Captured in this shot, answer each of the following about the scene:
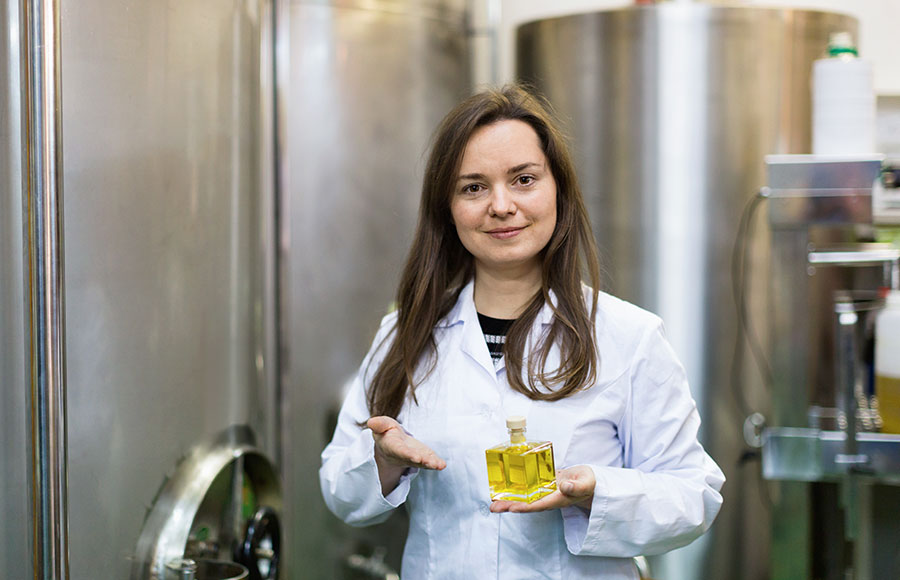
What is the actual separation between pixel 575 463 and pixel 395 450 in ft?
0.85

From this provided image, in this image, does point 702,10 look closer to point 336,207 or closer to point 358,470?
point 336,207

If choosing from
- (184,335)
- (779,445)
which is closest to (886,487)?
(779,445)

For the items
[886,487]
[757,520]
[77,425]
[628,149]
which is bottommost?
[757,520]

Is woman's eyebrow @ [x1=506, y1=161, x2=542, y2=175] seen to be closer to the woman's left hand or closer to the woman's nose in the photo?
the woman's nose

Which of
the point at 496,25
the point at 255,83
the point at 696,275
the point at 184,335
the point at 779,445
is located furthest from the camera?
the point at 496,25

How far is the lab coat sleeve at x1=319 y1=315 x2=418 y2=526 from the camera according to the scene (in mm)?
1420

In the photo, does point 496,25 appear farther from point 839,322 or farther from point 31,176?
point 31,176

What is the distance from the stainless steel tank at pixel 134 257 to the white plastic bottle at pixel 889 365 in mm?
1283

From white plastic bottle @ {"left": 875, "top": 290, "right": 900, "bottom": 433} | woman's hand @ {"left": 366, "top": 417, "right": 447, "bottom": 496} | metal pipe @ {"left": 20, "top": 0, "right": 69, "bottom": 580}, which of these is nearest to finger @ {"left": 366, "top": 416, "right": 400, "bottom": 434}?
woman's hand @ {"left": 366, "top": 417, "right": 447, "bottom": 496}

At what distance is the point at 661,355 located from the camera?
1379 mm

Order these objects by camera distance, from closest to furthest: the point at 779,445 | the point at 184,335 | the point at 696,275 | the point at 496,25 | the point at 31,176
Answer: the point at 31,176
the point at 184,335
the point at 779,445
the point at 696,275
the point at 496,25

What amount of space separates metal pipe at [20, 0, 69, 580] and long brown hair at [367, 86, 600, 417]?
1.53ft

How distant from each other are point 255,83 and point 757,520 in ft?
5.68

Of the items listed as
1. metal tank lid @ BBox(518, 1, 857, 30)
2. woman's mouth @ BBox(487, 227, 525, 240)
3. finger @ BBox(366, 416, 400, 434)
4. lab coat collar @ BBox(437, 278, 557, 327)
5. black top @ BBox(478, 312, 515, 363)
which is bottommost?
finger @ BBox(366, 416, 400, 434)
